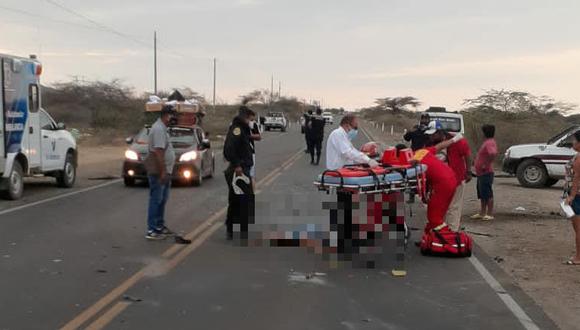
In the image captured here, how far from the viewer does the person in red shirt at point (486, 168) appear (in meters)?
12.2

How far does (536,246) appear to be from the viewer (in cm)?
1040

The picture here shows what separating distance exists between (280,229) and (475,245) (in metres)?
2.94

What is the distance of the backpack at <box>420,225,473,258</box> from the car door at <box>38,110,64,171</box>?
31.6 feet

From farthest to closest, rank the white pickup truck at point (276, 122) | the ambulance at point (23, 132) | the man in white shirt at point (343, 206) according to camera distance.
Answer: the white pickup truck at point (276, 122) < the ambulance at point (23, 132) < the man in white shirt at point (343, 206)

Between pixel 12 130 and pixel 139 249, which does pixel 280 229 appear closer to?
pixel 139 249

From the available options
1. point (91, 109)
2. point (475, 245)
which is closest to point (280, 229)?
point (475, 245)

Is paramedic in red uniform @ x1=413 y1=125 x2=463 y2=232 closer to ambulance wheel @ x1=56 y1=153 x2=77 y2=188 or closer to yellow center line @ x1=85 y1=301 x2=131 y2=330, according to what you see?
yellow center line @ x1=85 y1=301 x2=131 y2=330

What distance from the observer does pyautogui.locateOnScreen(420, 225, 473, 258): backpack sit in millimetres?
9078

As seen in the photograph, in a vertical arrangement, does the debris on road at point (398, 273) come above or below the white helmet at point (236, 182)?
below

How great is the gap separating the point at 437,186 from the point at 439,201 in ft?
0.65

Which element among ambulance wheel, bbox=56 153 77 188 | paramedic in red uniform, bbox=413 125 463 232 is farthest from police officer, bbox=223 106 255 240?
ambulance wheel, bbox=56 153 77 188

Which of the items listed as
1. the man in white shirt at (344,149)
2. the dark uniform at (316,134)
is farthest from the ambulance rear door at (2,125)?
the dark uniform at (316,134)

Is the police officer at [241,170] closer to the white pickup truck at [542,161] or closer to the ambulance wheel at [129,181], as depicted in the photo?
the ambulance wheel at [129,181]

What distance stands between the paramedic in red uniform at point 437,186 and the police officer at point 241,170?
7.91 feet
